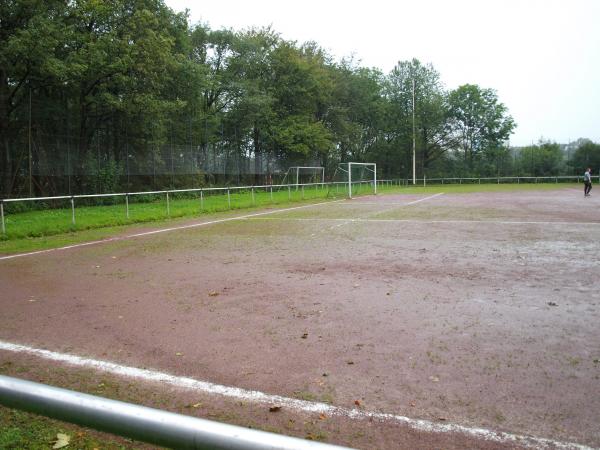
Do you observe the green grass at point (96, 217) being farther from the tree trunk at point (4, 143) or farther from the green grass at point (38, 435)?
the green grass at point (38, 435)

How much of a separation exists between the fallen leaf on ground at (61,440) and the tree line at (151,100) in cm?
1995

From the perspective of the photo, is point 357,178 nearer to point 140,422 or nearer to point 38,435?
point 38,435

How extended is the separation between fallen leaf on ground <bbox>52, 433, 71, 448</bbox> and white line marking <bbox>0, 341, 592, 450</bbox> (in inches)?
34.2

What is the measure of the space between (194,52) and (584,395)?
41.9 metres

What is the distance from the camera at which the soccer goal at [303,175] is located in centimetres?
3771

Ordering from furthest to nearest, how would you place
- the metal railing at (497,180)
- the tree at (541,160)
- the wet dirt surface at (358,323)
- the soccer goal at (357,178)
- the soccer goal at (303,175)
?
the tree at (541,160) → the metal railing at (497,180) → the soccer goal at (303,175) → the soccer goal at (357,178) → the wet dirt surface at (358,323)

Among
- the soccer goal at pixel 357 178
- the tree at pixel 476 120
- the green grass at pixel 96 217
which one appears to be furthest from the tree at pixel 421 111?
the green grass at pixel 96 217

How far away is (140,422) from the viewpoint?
1.14 metres

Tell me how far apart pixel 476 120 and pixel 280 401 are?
2715 inches

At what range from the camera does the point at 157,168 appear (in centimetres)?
2589

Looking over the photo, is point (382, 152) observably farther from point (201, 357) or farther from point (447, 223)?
Answer: point (201, 357)

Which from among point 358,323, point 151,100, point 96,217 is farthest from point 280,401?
point 151,100

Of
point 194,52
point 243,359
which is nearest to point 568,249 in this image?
point 243,359

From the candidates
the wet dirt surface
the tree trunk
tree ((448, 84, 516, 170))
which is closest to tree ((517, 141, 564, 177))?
tree ((448, 84, 516, 170))
